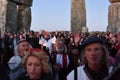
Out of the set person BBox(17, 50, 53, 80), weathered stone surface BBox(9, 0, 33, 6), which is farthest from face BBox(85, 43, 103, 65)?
weathered stone surface BBox(9, 0, 33, 6)

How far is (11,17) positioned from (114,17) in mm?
4191

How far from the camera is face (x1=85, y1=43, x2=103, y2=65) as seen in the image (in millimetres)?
3547

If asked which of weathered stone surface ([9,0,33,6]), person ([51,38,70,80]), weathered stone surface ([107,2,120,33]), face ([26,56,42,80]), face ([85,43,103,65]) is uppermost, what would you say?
weathered stone surface ([9,0,33,6])

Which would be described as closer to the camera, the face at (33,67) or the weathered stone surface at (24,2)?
the face at (33,67)

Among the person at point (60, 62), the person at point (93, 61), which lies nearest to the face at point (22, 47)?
the person at point (60, 62)

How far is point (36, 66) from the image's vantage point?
3730mm

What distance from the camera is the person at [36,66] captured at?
12.1 feet

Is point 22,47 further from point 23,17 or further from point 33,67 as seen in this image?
point 23,17

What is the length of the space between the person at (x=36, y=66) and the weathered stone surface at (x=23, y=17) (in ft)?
45.4

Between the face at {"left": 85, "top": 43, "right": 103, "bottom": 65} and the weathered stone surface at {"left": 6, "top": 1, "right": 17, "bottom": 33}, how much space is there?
1235cm

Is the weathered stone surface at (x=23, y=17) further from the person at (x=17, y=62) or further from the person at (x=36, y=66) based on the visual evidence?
the person at (x=36, y=66)

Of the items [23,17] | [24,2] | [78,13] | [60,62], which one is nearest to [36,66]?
[60,62]

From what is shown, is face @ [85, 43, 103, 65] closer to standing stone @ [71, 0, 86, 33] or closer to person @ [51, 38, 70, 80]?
person @ [51, 38, 70, 80]

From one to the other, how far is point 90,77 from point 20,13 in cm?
1463
